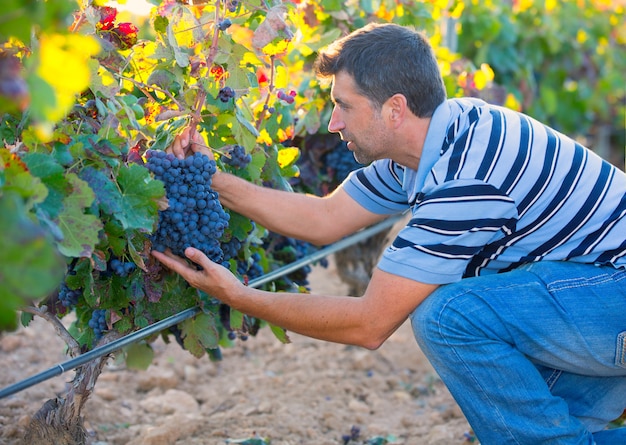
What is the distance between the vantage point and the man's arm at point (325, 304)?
2.26 metres

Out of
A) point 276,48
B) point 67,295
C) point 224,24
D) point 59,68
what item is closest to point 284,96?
point 276,48

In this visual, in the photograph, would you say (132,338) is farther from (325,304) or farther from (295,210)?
(295,210)

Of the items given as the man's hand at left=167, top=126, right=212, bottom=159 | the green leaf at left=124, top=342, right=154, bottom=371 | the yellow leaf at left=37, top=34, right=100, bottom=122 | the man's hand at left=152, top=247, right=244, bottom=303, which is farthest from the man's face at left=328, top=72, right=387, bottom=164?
the yellow leaf at left=37, top=34, right=100, bottom=122

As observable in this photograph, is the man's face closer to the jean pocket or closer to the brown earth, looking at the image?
the jean pocket

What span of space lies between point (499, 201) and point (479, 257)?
0.31m

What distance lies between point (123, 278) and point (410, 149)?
3.03 feet

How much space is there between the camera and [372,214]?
9.43ft

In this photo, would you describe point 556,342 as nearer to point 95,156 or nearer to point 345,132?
point 345,132

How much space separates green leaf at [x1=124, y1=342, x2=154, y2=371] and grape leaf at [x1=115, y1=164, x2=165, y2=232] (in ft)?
2.93

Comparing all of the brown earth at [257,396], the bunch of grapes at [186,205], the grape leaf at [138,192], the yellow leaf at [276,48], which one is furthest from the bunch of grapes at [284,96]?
the brown earth at [257,396]

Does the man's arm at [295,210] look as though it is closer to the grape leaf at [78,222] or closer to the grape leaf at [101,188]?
the grape leaf at [101,188]

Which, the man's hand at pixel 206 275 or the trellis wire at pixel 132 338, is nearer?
the trellis wire at pixel 132 338

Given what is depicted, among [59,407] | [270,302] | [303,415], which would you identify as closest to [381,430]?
[303,415]

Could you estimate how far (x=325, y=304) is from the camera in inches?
91.4
